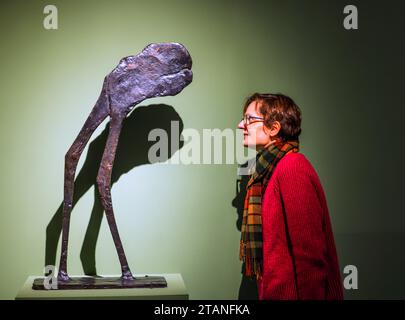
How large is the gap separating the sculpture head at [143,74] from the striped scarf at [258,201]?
470 millimetres

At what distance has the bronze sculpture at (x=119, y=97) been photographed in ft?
7.63

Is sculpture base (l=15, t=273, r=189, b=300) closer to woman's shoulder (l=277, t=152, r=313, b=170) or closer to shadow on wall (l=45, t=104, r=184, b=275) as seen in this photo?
shadow on wall (l=45, t=104, r=184, b=275)

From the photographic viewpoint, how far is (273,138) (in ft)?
7.46

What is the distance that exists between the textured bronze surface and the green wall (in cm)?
27

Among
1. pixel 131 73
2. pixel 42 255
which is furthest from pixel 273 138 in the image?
pixel 42 255

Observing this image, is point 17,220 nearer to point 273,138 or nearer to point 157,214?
point 157,214

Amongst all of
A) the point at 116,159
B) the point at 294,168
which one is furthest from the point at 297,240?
the point at 116,159

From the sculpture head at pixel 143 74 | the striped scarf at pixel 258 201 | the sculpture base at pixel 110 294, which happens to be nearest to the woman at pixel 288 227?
the striped scarf at pixel 258 201

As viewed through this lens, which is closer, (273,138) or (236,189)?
(273,138)

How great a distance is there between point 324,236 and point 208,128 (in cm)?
86

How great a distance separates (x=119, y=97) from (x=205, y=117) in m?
0.49

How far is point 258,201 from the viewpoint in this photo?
7.32ft

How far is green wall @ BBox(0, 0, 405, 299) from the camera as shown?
2594 mm

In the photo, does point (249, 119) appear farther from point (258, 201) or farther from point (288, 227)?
point (288, 227)
